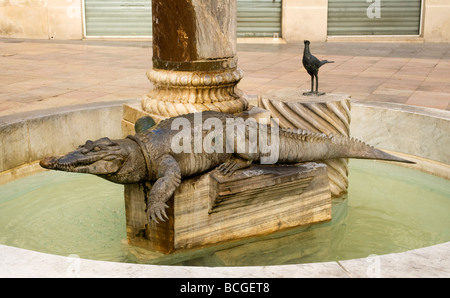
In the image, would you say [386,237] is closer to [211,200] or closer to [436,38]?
[211,200]

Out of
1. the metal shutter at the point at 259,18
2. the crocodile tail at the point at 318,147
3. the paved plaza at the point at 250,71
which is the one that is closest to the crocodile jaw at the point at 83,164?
the crocodile tail at the point at 318,147

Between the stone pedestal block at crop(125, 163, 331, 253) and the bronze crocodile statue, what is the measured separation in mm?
104

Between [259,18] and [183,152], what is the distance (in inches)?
420

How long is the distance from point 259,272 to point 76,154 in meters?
1.50

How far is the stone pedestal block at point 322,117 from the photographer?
4.82 metres

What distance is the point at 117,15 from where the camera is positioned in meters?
14.0

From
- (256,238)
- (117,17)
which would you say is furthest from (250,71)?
(117,17)

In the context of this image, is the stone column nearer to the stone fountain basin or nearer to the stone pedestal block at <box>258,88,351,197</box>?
the stone pedestal block at <box>258,88,351,197</box>

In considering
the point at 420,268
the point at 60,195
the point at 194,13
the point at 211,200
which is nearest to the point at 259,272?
the point at 420,268

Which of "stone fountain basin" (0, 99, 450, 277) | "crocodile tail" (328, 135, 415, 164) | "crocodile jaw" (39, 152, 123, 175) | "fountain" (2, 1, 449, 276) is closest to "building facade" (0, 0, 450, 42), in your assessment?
"stone fountain basin" (0, 99, 450, 277)

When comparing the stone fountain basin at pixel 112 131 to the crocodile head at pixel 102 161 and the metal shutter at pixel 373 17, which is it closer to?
the crocodile head at pixel 102 161

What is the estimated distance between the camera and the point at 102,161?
3.51 metres

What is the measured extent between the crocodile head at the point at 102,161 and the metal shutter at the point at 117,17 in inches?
425
